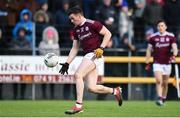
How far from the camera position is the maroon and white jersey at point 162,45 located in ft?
68.6

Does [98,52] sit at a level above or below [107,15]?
below

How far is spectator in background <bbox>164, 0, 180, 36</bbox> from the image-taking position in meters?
24.2

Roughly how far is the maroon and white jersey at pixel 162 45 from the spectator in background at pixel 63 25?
3.60m

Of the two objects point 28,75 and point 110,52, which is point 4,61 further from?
point 110,52

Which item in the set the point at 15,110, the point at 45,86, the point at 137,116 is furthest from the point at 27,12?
the point at 137,116

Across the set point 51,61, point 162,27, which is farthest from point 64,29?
point 51,61

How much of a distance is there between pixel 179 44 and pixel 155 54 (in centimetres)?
328

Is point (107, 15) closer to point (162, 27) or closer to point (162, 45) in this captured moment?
point (162, 45)

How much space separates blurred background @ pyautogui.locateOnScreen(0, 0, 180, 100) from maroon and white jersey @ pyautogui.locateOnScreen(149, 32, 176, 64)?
2.57 meters

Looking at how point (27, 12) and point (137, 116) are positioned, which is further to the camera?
point (27, 12)

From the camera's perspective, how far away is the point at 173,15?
24.3 m

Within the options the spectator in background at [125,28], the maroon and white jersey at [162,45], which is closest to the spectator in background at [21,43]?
the spectator in background at [125,28]

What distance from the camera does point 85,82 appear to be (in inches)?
627

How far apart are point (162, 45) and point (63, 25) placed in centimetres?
393
